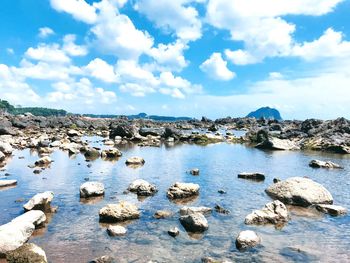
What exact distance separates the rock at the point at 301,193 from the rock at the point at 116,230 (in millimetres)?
13955

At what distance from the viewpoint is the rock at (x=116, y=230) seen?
2144 cm

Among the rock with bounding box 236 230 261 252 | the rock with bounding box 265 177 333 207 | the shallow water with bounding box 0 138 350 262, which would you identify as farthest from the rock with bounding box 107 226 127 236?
the rock with bounding box 265 177 333 207

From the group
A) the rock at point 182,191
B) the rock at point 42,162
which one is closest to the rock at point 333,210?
the rock at point 182,191

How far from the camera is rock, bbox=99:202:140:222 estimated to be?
78.7 ft

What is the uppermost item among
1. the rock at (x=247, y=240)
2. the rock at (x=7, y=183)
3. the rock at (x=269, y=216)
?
the rock at (x=269, y=216)

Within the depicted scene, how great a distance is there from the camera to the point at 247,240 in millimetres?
20047

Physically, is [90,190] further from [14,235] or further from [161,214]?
[14,235]

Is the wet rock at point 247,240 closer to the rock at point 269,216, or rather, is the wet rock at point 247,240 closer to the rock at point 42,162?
the rock at point 269,216

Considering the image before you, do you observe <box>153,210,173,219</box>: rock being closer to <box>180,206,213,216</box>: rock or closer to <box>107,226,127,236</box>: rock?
<box>180,206,213,216</box>: rock

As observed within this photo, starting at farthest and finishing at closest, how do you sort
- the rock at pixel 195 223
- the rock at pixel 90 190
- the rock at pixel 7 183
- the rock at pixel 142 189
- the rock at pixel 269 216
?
the rock at pixel 7 183, the rock at pixel 142 189, the rock at pixel 90 190, the rock at pixel 269 216, the rock at pixel 195 223

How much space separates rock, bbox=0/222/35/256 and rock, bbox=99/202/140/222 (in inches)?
185

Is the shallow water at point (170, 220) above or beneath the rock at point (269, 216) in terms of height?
beneath

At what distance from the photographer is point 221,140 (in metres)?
89.6

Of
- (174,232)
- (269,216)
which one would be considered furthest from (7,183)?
(269,216)
